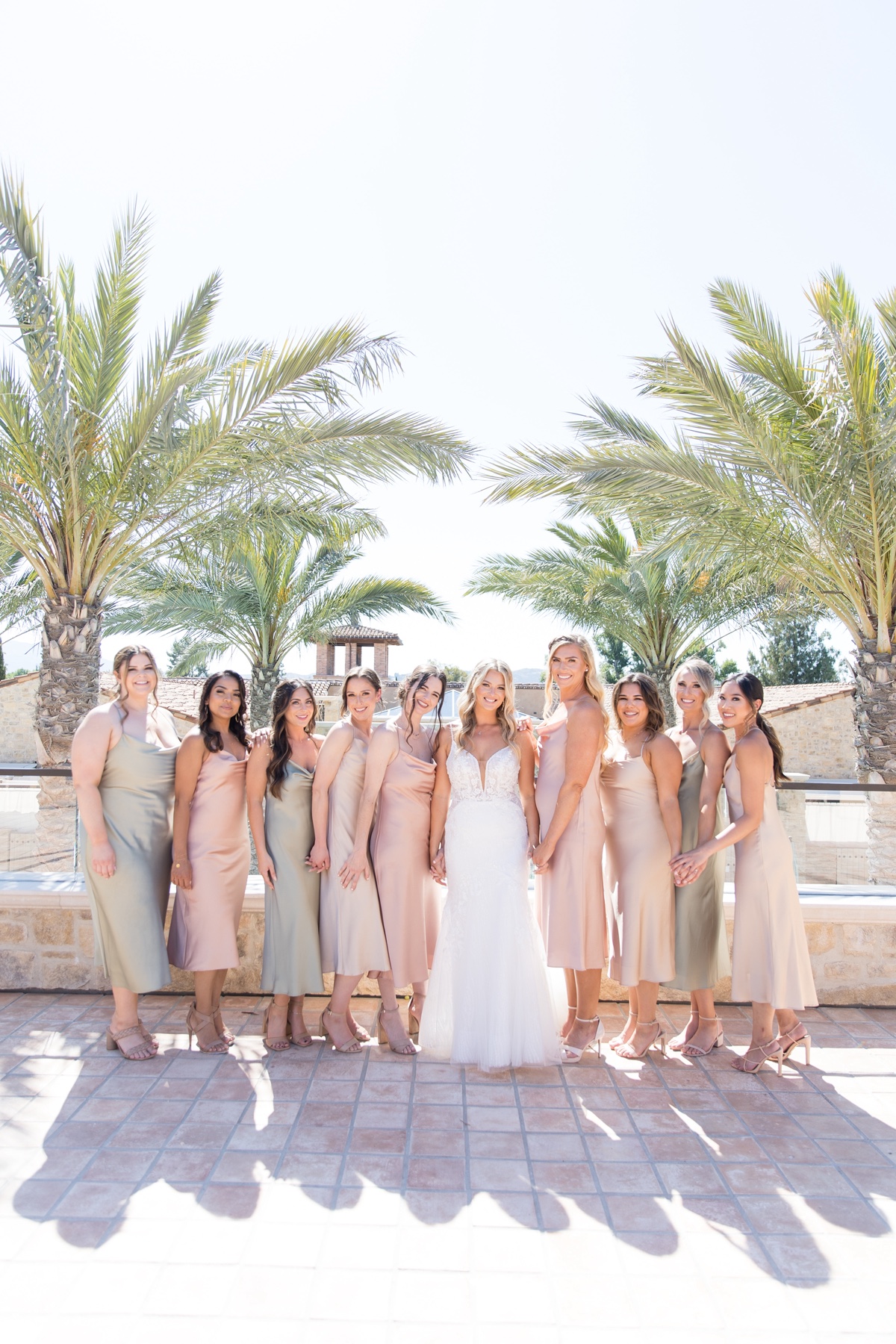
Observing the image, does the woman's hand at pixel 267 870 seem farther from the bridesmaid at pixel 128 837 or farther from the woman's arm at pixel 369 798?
the bridesmaid at pixel 128 837

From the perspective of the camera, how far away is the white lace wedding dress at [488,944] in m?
3.80

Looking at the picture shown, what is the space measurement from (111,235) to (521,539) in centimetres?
894

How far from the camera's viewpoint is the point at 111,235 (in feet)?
22.9

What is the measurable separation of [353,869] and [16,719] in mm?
24646

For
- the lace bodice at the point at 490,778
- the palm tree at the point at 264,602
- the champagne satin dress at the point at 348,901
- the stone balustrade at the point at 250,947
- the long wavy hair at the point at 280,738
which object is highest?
the palm tree at the point at 264,602

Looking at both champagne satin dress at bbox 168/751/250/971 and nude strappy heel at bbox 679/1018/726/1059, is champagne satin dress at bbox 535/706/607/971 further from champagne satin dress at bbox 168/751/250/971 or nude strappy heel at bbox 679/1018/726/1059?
champagne satin dress at bbox 168/751/250/971

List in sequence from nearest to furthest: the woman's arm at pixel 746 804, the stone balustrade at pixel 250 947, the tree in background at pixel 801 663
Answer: the woman's arm at pixel 746 804
the stone balustrade at pixel 250 947
the tree in background at pixel 801 663

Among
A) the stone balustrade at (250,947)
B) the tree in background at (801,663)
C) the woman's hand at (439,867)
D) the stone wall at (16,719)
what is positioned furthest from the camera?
the tree in background at (801,663)

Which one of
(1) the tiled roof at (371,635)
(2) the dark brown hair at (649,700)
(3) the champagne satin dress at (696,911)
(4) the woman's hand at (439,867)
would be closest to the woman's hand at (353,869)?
(4) the woman's hand at (439,867)

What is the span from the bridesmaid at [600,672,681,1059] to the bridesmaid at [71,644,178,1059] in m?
2.20

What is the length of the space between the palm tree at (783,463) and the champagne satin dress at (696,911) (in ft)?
14.2

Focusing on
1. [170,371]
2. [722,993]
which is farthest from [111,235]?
[722,993]

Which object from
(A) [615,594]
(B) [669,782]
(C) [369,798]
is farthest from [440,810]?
(A) [615,594]

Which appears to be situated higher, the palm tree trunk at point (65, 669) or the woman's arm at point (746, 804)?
the palm tree trunk at point (65, 669)
